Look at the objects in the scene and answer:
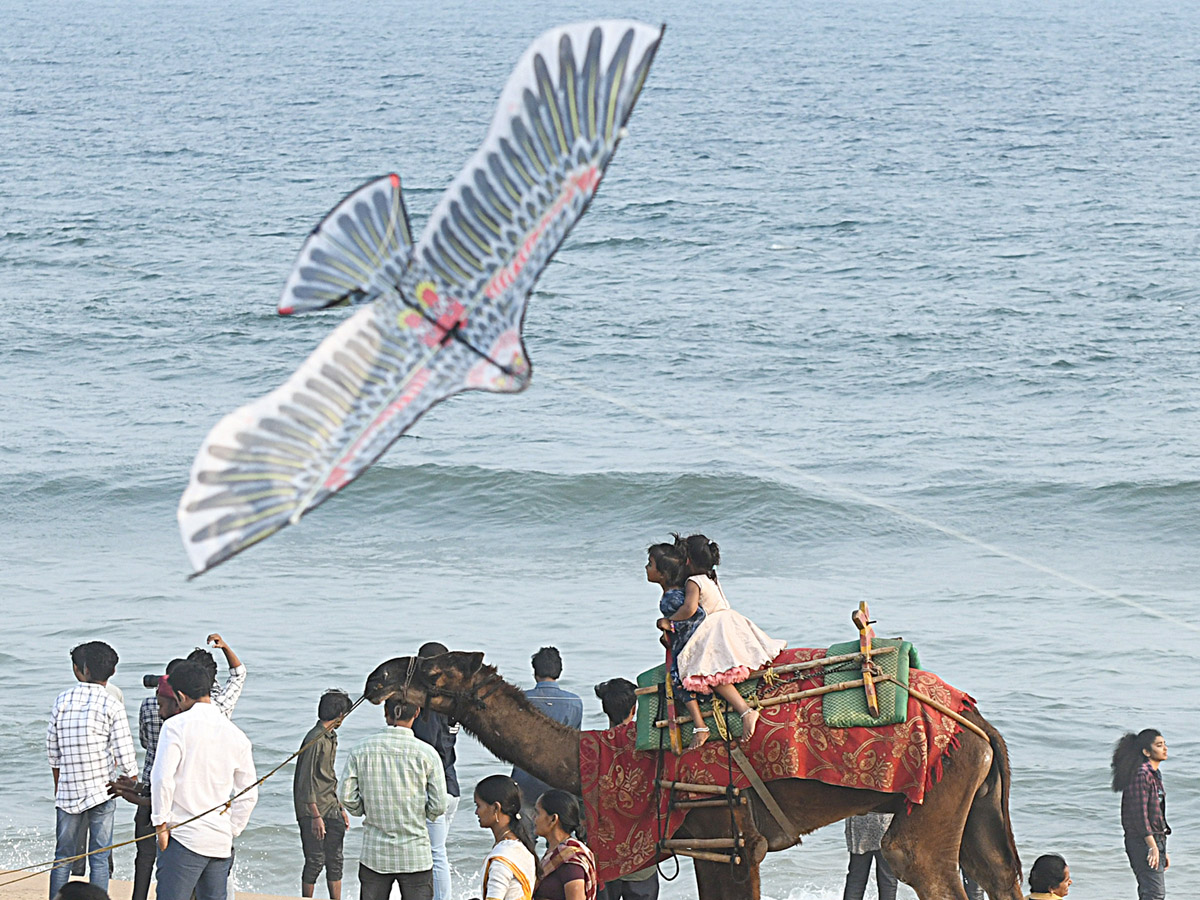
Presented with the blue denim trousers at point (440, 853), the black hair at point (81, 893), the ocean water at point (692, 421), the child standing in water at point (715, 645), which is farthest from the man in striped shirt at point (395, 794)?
the ocean water at point (692, 421)

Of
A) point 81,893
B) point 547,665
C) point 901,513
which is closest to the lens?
point 81,893

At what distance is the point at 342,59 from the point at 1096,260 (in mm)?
53612

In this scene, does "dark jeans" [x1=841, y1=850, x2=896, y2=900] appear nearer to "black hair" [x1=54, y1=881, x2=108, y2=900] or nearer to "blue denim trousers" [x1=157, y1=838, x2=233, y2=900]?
"blue denim trousers" [x1=157, y1=838, x2=233, y2=900]

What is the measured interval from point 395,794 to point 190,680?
3.68ft

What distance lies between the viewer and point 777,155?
55.6 m

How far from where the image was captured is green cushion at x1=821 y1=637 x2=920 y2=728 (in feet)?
23.8

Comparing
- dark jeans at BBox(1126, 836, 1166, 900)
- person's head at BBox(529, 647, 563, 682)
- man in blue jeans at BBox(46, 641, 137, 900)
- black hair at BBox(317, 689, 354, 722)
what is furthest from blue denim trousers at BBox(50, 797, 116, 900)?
dark jeans at BBox(1126, 836, 1166, 900)

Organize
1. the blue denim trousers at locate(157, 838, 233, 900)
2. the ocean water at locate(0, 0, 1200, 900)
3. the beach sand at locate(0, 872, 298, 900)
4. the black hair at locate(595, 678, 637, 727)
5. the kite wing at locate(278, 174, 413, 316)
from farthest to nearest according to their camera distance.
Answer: the ocean water at locate(0, 0, 1200, 900) → the beach sand at locate(0, 872, 298, 900) → the black hair at locate(595, 678, 637, 727) → the blue denim trousers at locate(157, 838, 233, 900) → the kite wing at locate(278, 174, 413, 316)

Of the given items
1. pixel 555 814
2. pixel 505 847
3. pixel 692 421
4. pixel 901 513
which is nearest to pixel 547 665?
pixel 555 814

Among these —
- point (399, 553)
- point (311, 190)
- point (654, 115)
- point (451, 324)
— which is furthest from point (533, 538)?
point (654, 115)

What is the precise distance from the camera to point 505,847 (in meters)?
6.14

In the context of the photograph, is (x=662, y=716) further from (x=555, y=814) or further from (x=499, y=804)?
(x=499, y=804)

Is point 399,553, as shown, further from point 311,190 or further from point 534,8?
point 534,8

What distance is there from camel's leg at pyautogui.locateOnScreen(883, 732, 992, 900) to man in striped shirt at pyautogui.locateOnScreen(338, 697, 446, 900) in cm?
204
